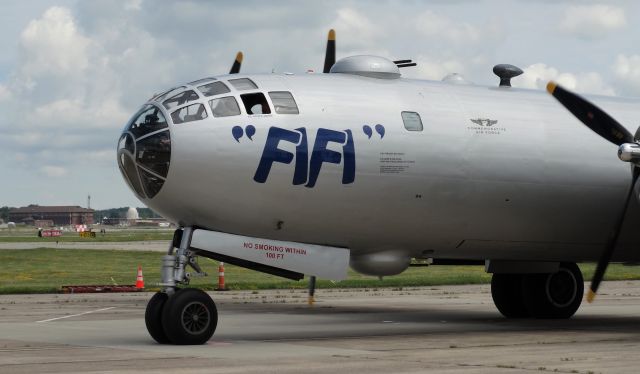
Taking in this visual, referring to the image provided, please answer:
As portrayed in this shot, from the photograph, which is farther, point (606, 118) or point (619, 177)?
point (619, 177)

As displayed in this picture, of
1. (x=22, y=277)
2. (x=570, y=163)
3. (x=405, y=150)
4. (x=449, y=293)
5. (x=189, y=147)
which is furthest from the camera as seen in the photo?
(x=22, y=277)

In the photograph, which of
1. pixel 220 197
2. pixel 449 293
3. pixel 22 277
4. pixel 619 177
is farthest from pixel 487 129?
pixel 22 277

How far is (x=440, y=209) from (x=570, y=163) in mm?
3335

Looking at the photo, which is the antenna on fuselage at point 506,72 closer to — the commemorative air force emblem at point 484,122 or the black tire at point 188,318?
the commemorative air force emblem at point 484,122

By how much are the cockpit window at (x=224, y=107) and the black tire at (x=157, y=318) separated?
11.9 ft

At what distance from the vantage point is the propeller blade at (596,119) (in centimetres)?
2238

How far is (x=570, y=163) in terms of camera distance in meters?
24.0

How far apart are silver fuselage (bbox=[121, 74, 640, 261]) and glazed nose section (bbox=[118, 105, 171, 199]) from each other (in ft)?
0.63

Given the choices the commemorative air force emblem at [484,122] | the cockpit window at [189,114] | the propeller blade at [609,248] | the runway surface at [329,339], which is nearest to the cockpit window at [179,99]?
the cockpit window at [189,114]

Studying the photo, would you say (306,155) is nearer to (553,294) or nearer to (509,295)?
(509,295)

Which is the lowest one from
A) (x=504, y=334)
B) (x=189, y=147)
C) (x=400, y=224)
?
(x=504, y=334)

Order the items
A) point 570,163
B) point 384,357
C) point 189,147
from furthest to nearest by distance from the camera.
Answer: point 570,163 → point 189,147 → point 384,357

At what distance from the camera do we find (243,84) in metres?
21.5

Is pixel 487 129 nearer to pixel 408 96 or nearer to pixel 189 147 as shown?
pixel 408 96
